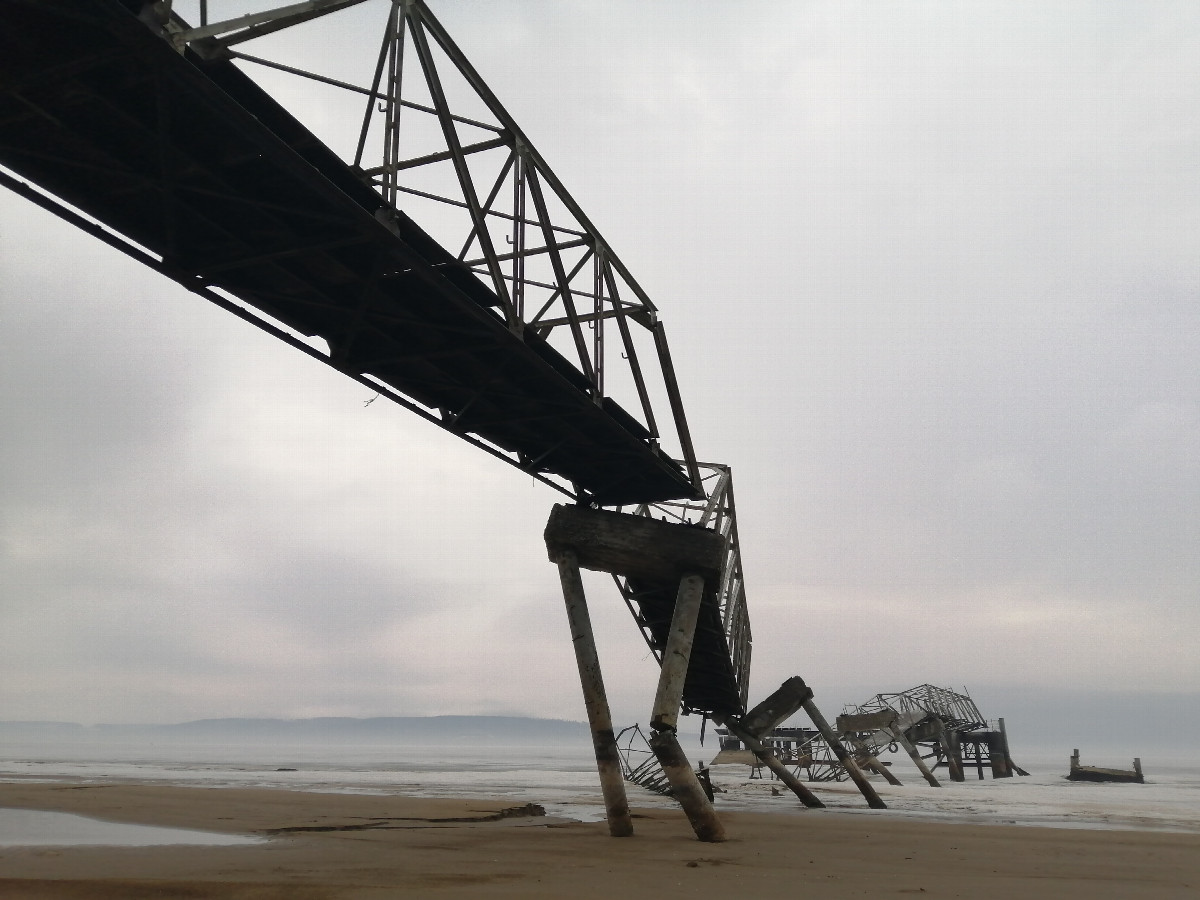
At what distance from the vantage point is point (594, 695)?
12500 millimetres

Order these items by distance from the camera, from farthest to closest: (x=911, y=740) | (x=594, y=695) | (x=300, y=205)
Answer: (x=911, y=740), (x=594, y=695), (x=300, y=205)

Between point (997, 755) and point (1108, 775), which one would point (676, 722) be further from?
point (997, 755)

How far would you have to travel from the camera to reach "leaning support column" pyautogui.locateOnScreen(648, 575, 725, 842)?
11.0 m

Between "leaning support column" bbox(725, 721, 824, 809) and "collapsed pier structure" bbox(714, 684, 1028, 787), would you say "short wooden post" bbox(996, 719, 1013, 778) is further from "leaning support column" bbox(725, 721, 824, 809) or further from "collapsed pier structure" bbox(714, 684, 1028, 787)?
"leaning support column" bbox(725, 721, 824, 809)

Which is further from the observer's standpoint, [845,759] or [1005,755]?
[1005,755]

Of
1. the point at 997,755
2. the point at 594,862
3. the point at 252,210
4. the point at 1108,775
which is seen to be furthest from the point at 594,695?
the point at 997,755

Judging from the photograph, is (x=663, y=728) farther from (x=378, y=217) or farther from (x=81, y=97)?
(x=81, y=97)

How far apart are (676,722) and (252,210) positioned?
818 cm

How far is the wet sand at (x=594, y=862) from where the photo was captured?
6.70 metres

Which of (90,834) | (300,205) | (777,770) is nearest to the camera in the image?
(300,205)

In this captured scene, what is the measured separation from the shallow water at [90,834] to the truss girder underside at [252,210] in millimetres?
6546

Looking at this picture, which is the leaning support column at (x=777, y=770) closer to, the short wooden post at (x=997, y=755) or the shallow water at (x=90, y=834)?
the shallow water at (x=90, y=834)

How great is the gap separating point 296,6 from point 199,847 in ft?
30.7

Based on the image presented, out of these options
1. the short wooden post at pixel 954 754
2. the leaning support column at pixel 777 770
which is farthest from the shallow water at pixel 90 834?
the short wooden post at pixel 954 754
